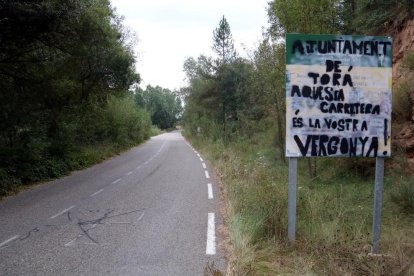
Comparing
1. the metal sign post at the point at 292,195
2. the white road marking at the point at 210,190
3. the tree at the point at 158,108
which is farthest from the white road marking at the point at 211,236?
the tree at the point at 158,108

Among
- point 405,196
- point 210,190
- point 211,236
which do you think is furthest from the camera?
point 210,190

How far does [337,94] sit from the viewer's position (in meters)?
5.40

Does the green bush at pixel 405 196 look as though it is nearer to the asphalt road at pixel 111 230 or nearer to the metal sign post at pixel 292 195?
the metal sign post at pixel 292 195

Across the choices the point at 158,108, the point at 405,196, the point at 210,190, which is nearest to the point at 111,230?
the point at 210,190

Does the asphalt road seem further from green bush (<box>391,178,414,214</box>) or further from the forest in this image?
green bush (<box>391,178,414,214</box>)

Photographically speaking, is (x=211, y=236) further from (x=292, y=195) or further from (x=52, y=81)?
(x=52, y=81)

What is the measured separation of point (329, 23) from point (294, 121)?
869cm

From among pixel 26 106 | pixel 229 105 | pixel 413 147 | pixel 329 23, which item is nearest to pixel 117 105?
pixel 229 105

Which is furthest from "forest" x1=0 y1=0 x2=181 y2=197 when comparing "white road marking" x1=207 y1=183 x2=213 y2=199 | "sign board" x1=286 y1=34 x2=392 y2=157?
"sign board" x1=286 y1=34 x2=392 y2=157

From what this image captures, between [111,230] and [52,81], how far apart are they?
10955 millimetres

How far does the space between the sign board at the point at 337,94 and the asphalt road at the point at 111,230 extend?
2.20 metres

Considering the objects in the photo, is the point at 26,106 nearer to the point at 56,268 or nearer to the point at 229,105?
the point at 56,268

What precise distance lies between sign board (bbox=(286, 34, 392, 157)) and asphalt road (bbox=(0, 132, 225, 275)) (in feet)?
7.21

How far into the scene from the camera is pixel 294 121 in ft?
17.6
